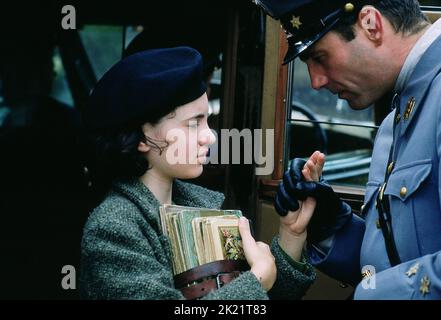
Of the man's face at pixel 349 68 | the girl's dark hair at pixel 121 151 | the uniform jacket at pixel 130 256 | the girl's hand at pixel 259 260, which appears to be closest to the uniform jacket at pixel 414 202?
the man's face at pixel 349 68

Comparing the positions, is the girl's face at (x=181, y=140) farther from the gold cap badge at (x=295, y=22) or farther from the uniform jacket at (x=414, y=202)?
the uniform jacket at (x=414, y=202)

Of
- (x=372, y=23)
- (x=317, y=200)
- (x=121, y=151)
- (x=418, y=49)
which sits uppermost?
(x=372, y=23)

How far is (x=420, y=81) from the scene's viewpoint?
7.44 ft

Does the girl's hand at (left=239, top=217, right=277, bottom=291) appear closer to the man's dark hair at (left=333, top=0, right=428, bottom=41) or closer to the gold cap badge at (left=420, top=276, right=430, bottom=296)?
the gold cap badge at (left=420, top=276, right=430, bottom=296)

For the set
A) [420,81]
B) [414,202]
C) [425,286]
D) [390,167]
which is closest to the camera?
[425,286]

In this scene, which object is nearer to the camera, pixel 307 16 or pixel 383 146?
pixel 307 16

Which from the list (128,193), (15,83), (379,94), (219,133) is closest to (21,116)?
(15,83)

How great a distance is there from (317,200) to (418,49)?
0.68 m

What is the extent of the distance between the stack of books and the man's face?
2.23ft

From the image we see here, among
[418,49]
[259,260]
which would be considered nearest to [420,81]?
[418,49]

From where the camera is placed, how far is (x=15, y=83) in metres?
5.94

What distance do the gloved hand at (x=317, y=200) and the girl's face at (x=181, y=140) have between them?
348 mm

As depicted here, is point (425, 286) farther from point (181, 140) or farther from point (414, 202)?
point (181, 140)

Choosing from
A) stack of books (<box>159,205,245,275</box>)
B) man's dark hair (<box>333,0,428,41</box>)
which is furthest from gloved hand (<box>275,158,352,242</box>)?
man's dark hair (<box>333,0,428,41</box>)
